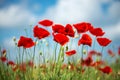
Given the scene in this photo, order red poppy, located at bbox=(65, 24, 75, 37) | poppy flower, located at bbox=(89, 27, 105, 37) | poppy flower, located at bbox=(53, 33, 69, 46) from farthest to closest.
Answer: poppy flower, located at bbox=(89, 27, 105, 37) < red poppy, located at bbox=(65, 24, 75, 37) < poppy flower, located at bbox=(53, 33, 69, 46)

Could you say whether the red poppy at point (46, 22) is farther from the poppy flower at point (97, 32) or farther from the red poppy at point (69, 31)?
the poppy flower at point (97, 32)

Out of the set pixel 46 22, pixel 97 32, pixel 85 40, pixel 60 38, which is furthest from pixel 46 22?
pixel 97 32

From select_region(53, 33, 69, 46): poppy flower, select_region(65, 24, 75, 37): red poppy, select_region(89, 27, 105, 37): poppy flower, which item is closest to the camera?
select_region(53, 33, 69, 46): poppy flower

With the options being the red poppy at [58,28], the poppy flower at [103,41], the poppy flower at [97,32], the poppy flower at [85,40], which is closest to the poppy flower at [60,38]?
the red poppy at [58,28]

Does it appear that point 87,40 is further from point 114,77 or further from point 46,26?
point 114,77

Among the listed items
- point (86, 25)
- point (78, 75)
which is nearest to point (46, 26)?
point (86, 25)

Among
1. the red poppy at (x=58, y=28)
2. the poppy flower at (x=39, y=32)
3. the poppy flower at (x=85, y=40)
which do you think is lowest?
the poppy flower at (x=85, y=40)

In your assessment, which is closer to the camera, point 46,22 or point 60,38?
point 60,38

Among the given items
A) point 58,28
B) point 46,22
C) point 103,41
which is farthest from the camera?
point 103,41

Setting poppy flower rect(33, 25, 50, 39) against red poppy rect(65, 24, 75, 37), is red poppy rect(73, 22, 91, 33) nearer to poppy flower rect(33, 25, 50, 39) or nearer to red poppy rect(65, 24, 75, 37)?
red poppy rect(65, 24, 75, 37)

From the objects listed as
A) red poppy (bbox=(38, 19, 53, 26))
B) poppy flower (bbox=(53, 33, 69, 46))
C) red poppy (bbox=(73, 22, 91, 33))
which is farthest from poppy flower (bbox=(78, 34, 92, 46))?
red poppy (bbox=(38, 19, 53, 26))

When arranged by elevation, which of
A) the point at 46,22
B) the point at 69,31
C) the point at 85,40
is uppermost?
the point at 46,22

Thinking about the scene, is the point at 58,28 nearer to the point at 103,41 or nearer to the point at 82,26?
the point at 82,26

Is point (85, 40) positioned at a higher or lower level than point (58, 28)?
lower
